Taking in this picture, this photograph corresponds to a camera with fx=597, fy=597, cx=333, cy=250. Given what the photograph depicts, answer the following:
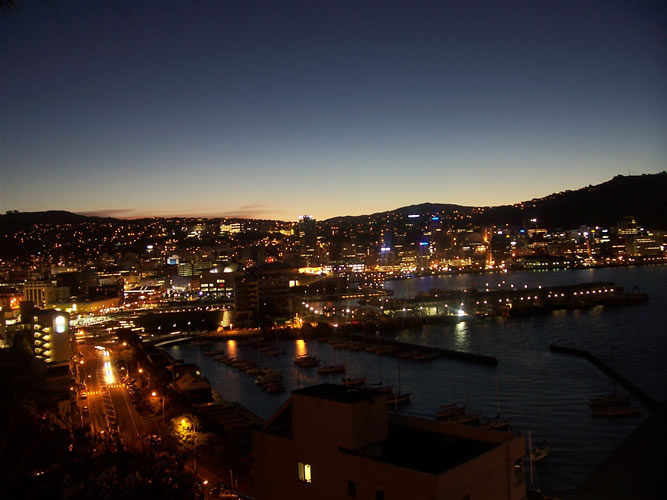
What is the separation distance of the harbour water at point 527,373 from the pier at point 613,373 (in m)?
0.12

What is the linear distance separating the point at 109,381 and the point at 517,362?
5787 millimetres

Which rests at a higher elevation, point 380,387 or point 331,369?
point 380,387

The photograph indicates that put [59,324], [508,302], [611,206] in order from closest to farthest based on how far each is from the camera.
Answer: [59,324]
[508,302]
[611,206]

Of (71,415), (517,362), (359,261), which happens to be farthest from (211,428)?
(359,261)

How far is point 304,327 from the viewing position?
44.5ft

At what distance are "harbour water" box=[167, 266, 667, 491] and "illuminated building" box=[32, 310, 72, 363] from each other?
83.6 inches

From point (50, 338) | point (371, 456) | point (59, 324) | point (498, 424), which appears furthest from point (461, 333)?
point (371, 456)

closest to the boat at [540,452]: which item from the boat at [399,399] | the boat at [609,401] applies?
the boat at [609,401]

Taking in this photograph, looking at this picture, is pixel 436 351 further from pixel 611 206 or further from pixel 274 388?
pixel 611 206

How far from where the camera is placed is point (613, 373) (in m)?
7.64

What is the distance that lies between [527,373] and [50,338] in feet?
21.7

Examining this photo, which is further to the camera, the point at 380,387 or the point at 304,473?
the point at 380,387

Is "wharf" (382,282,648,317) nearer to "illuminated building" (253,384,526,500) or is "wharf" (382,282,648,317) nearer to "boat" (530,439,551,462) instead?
"boat" (530,439,551,462)

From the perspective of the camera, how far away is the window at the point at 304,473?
2.29 m
